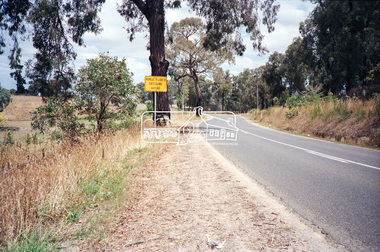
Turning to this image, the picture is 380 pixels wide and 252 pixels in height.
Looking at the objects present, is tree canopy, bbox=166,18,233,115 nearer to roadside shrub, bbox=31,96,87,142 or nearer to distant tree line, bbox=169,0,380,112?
distant tree line, bbox=169,0,380,112

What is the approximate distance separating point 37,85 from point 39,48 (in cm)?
203

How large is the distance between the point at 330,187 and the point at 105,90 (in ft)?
27.6

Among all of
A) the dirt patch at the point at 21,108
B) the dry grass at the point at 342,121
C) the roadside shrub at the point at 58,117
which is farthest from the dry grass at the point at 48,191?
the dirt patch at the point at 21,108

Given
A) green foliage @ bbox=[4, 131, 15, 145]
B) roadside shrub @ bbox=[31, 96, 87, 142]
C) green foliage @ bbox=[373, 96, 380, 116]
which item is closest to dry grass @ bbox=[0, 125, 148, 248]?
green foliage @ bbox=[4, 131, 15, 145]

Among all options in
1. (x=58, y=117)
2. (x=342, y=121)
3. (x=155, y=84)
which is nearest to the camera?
(x=58, y=117)

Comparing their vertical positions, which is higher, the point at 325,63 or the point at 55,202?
the point at 325,63

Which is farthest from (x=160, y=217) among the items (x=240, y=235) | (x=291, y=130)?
(x=291, y=130)

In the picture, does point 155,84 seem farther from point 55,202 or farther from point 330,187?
point 330,187

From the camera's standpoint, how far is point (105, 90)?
936 cm

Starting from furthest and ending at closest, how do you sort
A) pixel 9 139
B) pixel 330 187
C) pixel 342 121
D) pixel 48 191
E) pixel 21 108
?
pixel 21 108
pixel 342 121
pixel 9 139
pixel 330 187
pixel 48 191

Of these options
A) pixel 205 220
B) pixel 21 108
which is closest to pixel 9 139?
pixel 205 220

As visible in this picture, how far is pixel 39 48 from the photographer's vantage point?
10922mm

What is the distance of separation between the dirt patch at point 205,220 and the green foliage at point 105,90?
17.1 ft

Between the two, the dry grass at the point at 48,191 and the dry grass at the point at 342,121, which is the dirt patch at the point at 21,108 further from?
the dry grass at the point at 48,191
